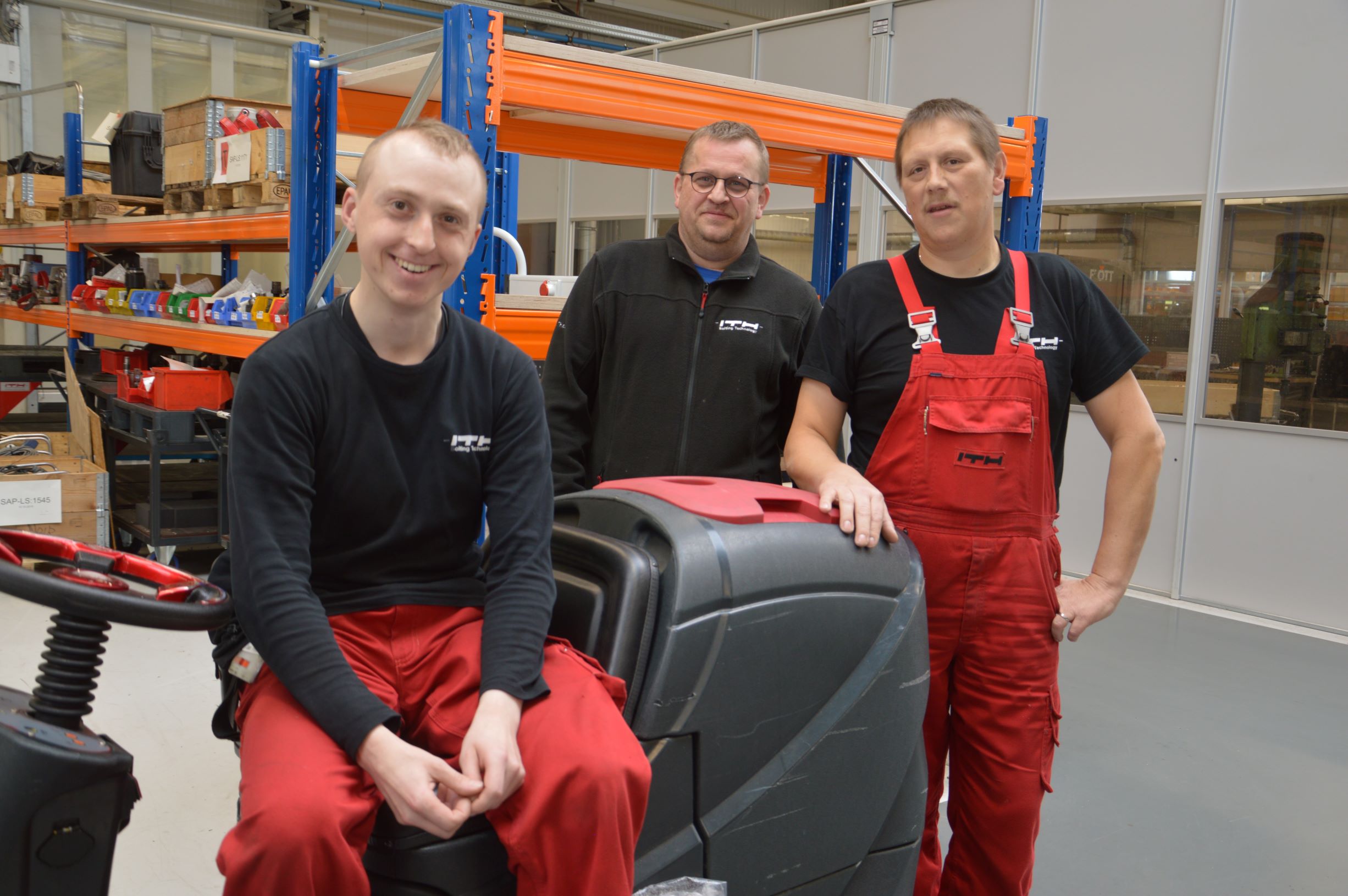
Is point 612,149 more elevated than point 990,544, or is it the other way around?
point 612,149

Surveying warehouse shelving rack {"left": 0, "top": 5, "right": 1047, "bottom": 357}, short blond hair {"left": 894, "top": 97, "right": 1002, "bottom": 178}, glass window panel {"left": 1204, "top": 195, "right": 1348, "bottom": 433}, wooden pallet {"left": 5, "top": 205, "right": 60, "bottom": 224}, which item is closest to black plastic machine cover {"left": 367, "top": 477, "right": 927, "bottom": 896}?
short blond hair {"left": 894, "top": 97, "right": 1002, "bottom": 178}

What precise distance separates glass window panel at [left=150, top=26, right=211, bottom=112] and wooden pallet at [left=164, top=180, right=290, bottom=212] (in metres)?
5.71

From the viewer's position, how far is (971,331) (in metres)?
1.79

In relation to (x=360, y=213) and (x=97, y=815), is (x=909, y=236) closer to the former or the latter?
(x=360, y=213)

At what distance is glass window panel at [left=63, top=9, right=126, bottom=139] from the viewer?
9445 mm

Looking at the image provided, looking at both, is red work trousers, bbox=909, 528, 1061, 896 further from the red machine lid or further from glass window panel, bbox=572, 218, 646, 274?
glass window panel, bbox=572, 218, 646, 274

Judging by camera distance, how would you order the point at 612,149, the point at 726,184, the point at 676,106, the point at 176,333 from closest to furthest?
1. the point at 726,184
2. the point at 676,106
3. the point at 612,149
4. the point at 176,333

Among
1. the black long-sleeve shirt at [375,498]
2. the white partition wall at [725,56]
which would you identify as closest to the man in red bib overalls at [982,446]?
the black long-sleeve shirt at [375,498]

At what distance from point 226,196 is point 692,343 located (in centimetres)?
302

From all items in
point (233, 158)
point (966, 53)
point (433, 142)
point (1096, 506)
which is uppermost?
point (966, 53)

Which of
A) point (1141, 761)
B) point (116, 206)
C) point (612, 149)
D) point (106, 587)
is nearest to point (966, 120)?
point (106, 587)

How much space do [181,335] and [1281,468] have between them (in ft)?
16.7

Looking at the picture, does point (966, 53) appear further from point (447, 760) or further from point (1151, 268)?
point (447, 760)

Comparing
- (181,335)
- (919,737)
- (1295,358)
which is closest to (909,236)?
(1295,358)
